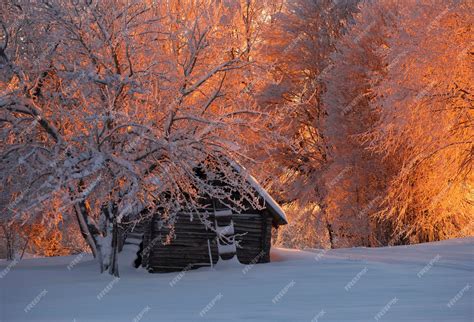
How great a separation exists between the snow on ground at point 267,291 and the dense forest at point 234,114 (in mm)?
1601

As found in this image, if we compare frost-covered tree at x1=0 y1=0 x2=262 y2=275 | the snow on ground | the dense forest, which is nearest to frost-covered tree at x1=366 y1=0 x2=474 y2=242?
the dense forest

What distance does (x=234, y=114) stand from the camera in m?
18.5

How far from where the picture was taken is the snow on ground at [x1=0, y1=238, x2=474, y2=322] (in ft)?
40.6

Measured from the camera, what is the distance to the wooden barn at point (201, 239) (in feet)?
65.5

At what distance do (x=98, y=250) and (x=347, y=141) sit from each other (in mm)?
14590

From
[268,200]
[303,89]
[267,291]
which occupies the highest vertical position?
[303,89]

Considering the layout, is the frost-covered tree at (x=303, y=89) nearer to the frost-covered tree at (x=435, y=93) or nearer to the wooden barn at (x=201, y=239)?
the frost-covered tree at (x=435, y=93)

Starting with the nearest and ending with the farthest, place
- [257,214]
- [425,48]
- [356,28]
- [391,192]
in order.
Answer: [257,214] → [425,48] → [391,192] → [356,28]

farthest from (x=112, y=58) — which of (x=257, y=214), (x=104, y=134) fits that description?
(x=257, y=214)

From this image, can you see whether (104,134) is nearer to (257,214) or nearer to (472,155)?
(257,214)

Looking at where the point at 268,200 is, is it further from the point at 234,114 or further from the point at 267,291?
the point at 267,291

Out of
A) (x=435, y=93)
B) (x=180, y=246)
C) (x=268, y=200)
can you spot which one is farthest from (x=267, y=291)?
(x=435, y=93)

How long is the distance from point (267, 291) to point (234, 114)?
16.5 feet

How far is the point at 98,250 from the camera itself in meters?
18.8
